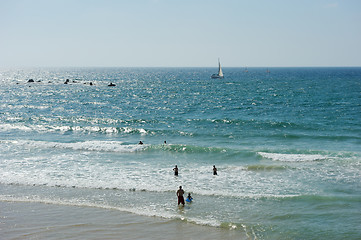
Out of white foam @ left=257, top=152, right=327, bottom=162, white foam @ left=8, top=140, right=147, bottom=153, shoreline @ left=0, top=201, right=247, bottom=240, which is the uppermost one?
white foam @ left=8, top=140, right=147, bottom=153

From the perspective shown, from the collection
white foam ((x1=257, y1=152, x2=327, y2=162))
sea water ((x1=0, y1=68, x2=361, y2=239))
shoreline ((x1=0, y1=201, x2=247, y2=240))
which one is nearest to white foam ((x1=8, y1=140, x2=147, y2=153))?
sea water ((x1=0, y1=68, x2=361, y2=239))

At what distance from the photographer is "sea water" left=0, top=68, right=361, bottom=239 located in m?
17.8

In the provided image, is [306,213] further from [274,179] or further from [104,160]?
[104,160]

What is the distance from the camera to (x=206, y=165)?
2778 centimetres

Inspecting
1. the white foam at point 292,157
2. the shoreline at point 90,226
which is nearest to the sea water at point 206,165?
the white foam at point 292,157

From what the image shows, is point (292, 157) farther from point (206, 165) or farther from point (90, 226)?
point (90, 226)

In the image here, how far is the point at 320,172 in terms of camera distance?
81.6ft

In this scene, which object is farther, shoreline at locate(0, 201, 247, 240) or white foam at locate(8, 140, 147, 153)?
white foam at locate(8, 140, 147, 153)

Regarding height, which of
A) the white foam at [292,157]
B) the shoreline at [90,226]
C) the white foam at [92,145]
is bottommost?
the shoreline at [90,226]

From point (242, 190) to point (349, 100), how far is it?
5012cm

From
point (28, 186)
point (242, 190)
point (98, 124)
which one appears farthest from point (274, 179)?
point (98, 124)

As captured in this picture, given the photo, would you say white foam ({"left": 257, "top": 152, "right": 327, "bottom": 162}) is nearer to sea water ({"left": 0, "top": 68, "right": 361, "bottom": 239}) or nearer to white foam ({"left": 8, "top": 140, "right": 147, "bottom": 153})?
sea water ({"left": 0, "top": 68, "right": 361, "bottom": 239})

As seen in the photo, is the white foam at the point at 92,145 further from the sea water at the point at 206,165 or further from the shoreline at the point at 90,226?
the shoreline at the point at 90,226

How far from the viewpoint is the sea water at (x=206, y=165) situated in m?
17.8
